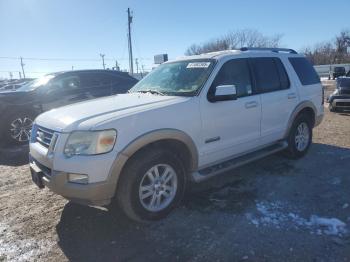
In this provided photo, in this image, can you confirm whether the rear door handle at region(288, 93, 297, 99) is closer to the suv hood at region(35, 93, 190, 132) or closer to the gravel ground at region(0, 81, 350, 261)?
the gravel ground at region(0, 81, 350, 261)

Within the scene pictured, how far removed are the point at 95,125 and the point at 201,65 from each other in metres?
1.86

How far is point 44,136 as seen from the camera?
3.82 meters

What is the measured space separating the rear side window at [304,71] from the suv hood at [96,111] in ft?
8.86

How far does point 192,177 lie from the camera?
4.16 m

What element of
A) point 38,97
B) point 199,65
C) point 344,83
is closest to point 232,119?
point 199,65

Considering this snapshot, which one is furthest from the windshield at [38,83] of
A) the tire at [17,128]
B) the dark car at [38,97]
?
the tire at [17,128]

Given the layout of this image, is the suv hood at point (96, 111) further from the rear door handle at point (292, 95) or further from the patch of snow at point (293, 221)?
the rear door handle at point (292, 95)

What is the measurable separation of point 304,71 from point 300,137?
1165mm

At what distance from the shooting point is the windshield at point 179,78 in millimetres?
4344

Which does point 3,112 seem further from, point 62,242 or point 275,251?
point 275,251

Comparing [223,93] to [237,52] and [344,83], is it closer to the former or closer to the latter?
[237,52]

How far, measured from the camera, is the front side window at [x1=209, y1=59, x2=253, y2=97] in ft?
14.7

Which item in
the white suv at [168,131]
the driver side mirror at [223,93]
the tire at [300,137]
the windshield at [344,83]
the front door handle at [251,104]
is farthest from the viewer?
the windshield at [344,83]

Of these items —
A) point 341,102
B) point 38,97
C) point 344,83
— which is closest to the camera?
point 38,97
